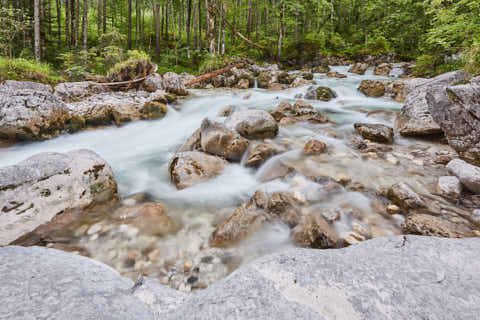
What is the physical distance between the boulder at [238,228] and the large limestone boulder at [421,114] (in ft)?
15.3

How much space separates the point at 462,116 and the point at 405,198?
2326mm

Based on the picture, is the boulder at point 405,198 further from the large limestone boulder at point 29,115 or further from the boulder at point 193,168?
the large limestone boulder at point 29,115

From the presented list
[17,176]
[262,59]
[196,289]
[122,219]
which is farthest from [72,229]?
[262,59]

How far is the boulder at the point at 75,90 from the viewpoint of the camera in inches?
324

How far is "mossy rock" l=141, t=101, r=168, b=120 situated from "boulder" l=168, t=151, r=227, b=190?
414cm

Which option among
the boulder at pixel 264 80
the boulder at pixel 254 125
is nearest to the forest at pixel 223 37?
the boulder at pixel 264 80

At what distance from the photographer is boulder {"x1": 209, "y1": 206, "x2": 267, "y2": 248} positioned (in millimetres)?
2765

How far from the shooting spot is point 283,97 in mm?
10398

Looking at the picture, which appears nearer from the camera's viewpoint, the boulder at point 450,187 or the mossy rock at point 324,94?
the boulder at point 450,187

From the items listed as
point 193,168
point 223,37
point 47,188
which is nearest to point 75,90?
point 47,188

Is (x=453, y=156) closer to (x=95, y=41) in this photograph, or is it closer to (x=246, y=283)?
(x=246, y=283)

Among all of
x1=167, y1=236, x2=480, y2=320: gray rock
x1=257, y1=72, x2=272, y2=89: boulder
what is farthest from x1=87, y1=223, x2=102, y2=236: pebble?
x1=257, y1=72, x2=272, y2=89: boulder

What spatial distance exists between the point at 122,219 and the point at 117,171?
2.05 metres

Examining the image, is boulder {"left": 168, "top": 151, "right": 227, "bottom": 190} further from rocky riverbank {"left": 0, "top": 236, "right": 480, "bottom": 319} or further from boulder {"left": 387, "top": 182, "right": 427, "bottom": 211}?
boulder {"left": 387, "top": 182, "right": 427, "bottom": 211}
